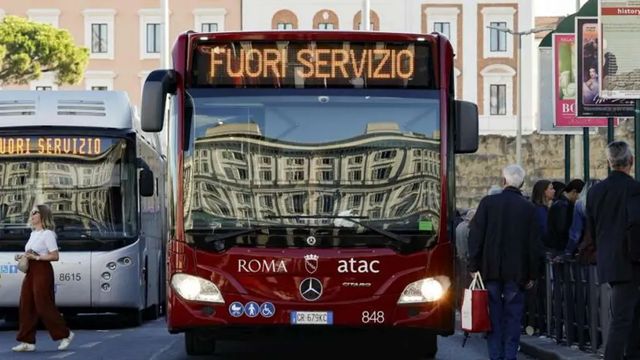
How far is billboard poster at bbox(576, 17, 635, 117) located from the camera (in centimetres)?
2346

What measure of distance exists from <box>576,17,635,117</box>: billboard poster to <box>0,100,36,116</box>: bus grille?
752cm

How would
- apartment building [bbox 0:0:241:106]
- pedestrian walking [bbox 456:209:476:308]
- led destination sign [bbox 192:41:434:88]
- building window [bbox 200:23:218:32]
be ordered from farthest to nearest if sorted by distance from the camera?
building window [bbox 200:23:218:32]
apartment building [bbox 0:0:241:106]
pedestrian walking [bbox 456:209:476:308]
led destination sign [bbox 192:41:434:88]

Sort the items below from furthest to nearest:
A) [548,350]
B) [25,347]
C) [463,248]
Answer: [463,248] < [25,347] < [548,350]

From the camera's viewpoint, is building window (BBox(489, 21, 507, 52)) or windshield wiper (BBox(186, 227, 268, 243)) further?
building window (BBox(489, 21, 507, 52))

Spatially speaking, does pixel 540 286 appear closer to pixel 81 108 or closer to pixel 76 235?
pixel 76 235

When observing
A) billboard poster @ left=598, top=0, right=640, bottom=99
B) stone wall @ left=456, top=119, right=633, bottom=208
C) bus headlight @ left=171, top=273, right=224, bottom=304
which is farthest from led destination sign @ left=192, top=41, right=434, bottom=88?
stone wall @ left=456, top=119, right=633, bottom=208

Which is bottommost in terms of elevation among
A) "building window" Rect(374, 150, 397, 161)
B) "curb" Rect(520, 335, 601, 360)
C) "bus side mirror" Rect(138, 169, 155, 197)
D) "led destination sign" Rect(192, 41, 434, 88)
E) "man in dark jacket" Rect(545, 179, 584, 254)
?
"curb" Rect(520, 335, 601, 360)

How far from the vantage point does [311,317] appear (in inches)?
546

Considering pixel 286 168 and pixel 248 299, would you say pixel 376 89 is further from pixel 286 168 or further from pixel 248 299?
pixel 248 299

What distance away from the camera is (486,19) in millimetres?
100312

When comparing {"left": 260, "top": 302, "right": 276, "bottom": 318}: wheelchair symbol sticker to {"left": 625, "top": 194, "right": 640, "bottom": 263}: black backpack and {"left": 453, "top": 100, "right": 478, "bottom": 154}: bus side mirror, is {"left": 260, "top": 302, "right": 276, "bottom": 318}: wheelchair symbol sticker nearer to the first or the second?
{"left": 453, "top": 100, "right": 478, "bottom": 154}: bus side mirror

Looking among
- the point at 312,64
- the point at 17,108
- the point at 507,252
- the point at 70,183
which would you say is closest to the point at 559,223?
the point at 507,252

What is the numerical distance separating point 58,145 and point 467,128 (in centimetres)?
938

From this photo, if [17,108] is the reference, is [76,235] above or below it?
below
